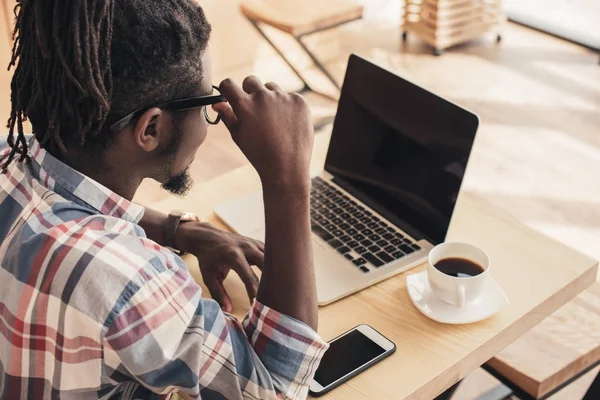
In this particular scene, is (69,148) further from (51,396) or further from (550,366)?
(550,366)

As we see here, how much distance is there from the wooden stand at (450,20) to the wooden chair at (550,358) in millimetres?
2768

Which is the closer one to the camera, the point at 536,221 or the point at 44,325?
the point at 44,325

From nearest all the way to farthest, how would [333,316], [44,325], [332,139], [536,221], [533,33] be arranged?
1. [44,325]
2. [333,316]
3. [332,139]
4. [536,221]
5. [533,33]

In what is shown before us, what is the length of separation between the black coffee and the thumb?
43cm

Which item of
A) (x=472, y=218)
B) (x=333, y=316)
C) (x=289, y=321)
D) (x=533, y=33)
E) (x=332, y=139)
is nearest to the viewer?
(x=289, y=321)

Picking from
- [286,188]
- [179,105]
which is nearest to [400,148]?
[286,188]

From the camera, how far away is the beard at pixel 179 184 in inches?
46.2

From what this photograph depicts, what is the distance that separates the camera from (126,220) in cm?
107

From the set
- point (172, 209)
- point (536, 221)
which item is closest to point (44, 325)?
point (172, 209)

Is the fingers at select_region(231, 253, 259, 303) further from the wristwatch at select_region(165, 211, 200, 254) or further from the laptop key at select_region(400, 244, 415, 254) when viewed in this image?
the laptop key at select_region(400, 244, 415, 254)

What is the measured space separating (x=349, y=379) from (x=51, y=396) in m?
0.42

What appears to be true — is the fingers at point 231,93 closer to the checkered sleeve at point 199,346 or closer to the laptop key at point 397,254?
the checkered sleeve at point 199,346

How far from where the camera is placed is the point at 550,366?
59.8 inches

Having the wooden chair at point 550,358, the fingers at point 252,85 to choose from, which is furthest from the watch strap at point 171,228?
the wooden chair at point 550,358
